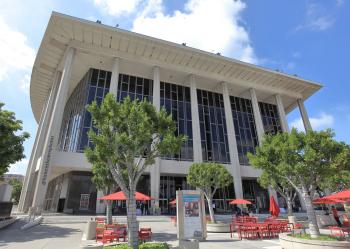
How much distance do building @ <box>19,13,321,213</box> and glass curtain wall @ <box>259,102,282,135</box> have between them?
0.75 feet

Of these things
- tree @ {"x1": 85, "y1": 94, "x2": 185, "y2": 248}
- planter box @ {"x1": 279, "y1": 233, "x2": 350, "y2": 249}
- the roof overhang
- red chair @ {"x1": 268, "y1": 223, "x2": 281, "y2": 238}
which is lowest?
planter box @ {"x1": 279, "y1": 233, "x2": 350, "y2": 249}

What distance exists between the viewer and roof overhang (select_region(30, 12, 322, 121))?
1236 inches

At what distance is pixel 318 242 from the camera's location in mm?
9180

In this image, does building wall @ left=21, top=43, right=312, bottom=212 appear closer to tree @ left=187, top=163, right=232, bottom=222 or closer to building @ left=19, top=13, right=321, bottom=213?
building @ left=19, top=13, right=321, bottom=213

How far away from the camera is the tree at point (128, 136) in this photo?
31.9 feet

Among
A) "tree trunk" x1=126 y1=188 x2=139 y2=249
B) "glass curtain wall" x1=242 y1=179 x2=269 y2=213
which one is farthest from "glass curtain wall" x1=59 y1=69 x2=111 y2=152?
"glass curtain wall" x1=242 y1=179 x2=269 y2=213

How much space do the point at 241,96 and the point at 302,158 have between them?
35.6 meters

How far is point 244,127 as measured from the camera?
4272 centimetres

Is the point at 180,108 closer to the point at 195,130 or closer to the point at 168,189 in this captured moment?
the point at 195,130

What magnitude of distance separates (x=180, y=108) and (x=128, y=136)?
1149 inches

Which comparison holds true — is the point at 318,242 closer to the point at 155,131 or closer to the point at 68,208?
the point at 155,131

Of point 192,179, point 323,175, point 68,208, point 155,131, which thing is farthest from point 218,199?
point 155,131

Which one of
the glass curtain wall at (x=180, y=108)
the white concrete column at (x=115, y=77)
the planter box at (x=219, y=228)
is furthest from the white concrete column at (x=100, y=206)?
the planter box at (x=219, y=228)

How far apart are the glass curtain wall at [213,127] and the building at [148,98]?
18 cm
